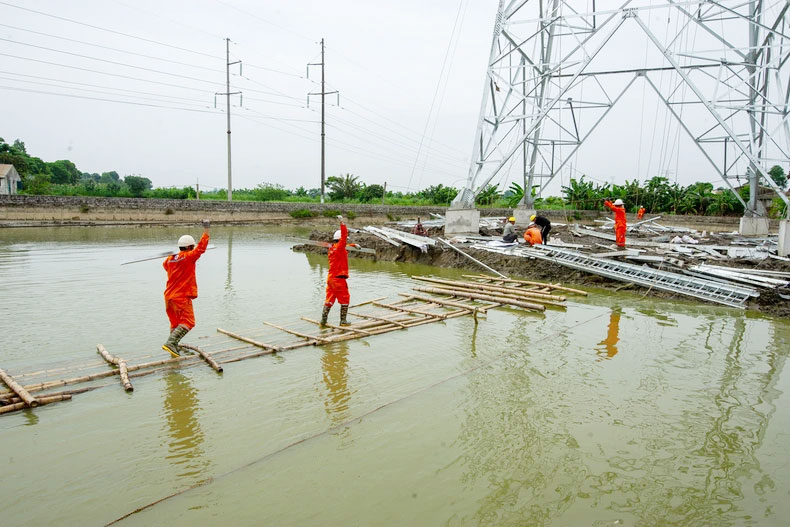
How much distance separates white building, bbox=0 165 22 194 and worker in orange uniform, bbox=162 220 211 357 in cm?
3792

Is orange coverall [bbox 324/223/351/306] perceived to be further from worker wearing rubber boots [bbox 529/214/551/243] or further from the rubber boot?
worker wearing rubber boots [bbox 529/214/551/243]

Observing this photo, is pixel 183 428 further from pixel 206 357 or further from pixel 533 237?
pixel 533 237

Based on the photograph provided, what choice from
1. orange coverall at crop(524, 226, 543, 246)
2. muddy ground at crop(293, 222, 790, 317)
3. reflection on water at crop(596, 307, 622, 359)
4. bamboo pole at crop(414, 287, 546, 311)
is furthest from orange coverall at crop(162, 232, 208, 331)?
orange coverall at crop(524, 226, 543, 246)

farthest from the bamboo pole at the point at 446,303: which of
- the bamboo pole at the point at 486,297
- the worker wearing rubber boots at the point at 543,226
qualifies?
the worker wearing rubber boots at the point at 543,226

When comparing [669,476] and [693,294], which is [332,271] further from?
[693,294]

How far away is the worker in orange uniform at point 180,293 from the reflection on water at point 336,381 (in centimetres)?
176

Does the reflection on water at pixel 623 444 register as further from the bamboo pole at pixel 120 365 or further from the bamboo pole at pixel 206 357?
the bamboo pole at pixel 120 365

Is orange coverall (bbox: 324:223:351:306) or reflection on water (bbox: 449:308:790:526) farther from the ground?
orange coverall (bbox: 324:223:351:306)

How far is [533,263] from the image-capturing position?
14.2 metres

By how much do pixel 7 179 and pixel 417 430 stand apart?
139 ft

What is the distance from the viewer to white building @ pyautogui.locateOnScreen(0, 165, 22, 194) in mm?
35406

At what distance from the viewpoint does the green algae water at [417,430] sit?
3.54 m

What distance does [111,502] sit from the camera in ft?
11.4

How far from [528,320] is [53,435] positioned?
7288 millimetres
